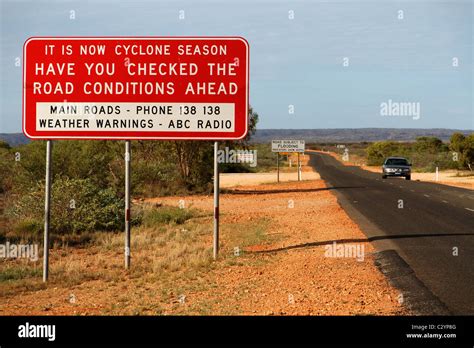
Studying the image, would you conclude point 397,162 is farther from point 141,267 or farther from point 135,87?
point 135,87

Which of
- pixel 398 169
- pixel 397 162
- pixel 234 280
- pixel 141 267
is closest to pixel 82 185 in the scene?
pixel 141 267

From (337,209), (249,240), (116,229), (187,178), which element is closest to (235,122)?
(249,240)

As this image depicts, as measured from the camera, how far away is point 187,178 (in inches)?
1329

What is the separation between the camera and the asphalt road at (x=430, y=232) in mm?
9785

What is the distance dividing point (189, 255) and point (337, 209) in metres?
11.2

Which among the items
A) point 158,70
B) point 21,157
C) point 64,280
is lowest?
point 64,280

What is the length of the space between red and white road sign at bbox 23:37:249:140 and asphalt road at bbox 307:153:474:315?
4.49m

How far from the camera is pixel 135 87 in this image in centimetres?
1230

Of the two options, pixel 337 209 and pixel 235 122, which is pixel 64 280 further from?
pixel 337 209

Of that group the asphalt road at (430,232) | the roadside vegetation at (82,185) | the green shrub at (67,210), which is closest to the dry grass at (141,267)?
the green shrub at (67,210)

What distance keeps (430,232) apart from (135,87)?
8.76 metres

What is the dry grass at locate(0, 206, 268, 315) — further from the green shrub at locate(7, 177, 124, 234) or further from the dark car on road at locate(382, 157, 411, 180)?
the dark car on road at locate(382, 157, 411, 180)

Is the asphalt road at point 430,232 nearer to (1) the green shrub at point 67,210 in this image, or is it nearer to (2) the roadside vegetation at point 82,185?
(2) the roadside vegetation at point 82,185

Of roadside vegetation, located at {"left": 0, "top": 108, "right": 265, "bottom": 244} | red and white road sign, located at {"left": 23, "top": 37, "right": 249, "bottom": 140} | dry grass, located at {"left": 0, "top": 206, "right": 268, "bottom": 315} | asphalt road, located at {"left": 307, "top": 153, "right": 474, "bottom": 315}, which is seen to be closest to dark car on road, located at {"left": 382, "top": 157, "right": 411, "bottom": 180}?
asphalt road, located at {"left": 307, "top": 153, "right": 474, "bottom": 315}
